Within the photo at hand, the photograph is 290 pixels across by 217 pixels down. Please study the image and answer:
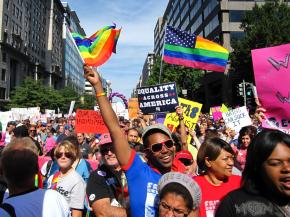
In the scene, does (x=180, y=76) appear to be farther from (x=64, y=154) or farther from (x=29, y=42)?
(x=29, y=42)

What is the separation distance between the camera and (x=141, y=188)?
96.3 inches

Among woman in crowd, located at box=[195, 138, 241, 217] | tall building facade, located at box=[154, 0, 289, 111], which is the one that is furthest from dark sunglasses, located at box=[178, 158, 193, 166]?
tall building facade, located at box=[154, 0, 289, 111]

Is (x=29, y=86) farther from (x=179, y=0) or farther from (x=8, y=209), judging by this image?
(x=8, y=209)

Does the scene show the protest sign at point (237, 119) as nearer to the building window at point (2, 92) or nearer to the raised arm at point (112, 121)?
the raised arm at point (112, 121)

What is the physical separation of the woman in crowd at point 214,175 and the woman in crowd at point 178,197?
720 mm

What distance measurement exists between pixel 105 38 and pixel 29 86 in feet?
166

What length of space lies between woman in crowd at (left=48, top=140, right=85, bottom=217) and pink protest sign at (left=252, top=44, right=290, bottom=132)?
249 centimetres

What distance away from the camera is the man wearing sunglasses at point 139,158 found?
242cm

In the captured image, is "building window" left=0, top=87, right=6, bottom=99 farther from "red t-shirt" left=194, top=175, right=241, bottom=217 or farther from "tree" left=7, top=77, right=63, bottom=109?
"red t-shirt" left=194, top=175, right=241, bottom=217

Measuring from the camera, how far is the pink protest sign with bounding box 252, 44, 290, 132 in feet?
14.8

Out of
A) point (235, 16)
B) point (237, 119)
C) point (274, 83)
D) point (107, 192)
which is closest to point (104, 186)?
point (107, 192)

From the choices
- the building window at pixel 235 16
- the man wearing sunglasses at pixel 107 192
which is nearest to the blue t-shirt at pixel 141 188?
the man wearing sunglasses at pixel 107 192

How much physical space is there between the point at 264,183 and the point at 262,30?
2947cm

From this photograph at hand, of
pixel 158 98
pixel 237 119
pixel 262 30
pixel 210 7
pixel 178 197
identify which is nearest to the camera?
pixel 178 197
